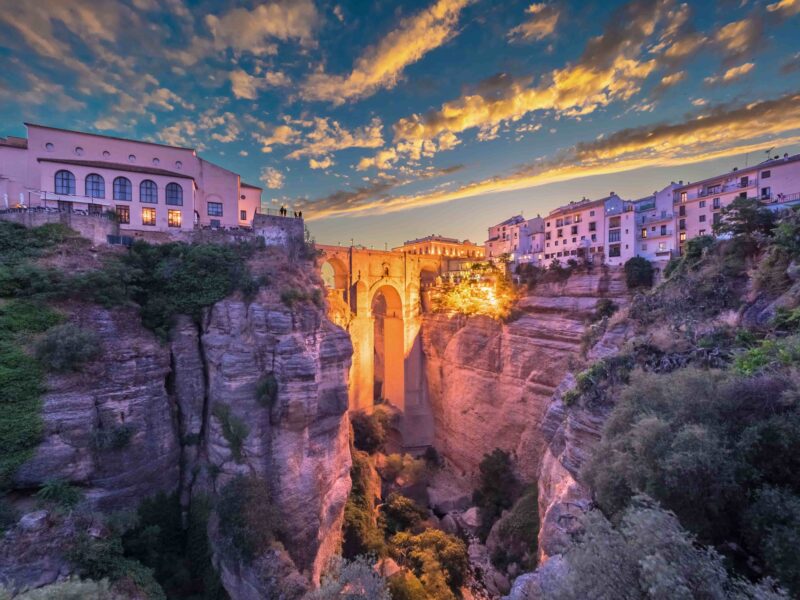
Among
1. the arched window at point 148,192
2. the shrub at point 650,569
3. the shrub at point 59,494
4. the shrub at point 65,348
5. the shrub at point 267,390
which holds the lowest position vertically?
the shrub at point 59,494

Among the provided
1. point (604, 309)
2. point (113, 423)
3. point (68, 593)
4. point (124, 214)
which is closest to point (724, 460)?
point (68, 593)

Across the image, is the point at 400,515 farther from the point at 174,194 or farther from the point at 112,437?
the point at 174,194

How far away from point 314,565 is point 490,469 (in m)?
13.0

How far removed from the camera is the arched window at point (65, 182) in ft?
63.3

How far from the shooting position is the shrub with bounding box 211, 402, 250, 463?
1364 cm

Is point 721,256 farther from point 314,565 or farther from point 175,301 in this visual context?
point 175,301

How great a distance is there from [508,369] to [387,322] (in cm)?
1352

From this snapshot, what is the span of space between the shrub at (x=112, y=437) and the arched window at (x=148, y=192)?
15.1 m

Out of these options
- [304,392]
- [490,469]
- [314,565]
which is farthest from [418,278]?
[314,565]

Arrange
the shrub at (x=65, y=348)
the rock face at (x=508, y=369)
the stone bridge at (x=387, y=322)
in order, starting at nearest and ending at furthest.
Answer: the shrub at (x=65, y=348) < the rock face at (x=508, y=369) < the stone bridge at (x=387, y=322)

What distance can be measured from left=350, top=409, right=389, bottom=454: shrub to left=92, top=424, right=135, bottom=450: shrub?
50.6 ft

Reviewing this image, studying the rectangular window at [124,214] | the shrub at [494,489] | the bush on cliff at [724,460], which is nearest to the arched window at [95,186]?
the rectangular window at [124,214]

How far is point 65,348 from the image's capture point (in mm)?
11180

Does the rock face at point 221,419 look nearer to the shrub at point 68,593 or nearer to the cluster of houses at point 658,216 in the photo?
the shrub at point 68,593
